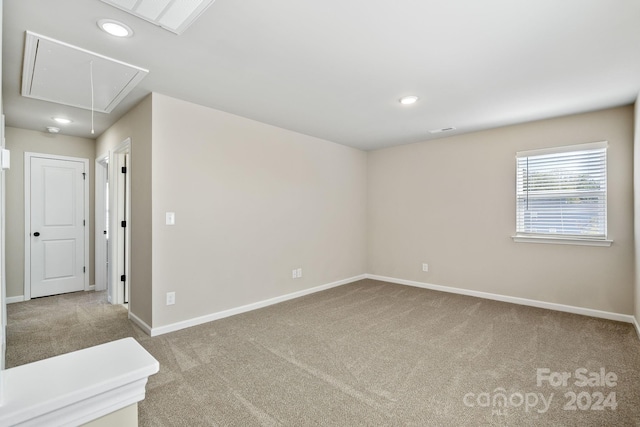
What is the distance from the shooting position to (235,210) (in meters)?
3.83

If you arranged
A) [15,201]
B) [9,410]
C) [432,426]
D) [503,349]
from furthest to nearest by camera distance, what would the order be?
[15,201] → [503,349] → [432,426] → [9,410]

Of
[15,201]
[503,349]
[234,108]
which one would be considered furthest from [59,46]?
[503,349]

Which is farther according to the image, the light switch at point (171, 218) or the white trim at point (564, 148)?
the white trim at point (564, 148)

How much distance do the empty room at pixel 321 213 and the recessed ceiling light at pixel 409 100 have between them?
3 cm

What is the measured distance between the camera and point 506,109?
11.8 ft

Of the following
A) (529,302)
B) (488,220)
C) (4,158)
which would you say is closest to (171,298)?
(4,158)

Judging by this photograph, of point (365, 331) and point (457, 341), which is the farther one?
point (365, 331)

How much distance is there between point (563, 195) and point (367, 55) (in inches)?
126

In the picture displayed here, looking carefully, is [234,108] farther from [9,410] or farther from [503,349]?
[503,349]

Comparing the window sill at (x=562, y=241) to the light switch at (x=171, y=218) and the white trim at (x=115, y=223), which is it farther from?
the white trim at (x=115, y=223)

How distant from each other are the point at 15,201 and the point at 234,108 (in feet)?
11.5

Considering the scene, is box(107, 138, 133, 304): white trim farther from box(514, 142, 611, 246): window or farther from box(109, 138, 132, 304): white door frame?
box(514, 142, 611, 246): window

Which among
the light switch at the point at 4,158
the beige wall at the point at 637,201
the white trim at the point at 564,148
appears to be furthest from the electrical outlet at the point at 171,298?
the beige wall at the point at 637,201

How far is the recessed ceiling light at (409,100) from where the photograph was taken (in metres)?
3.25
